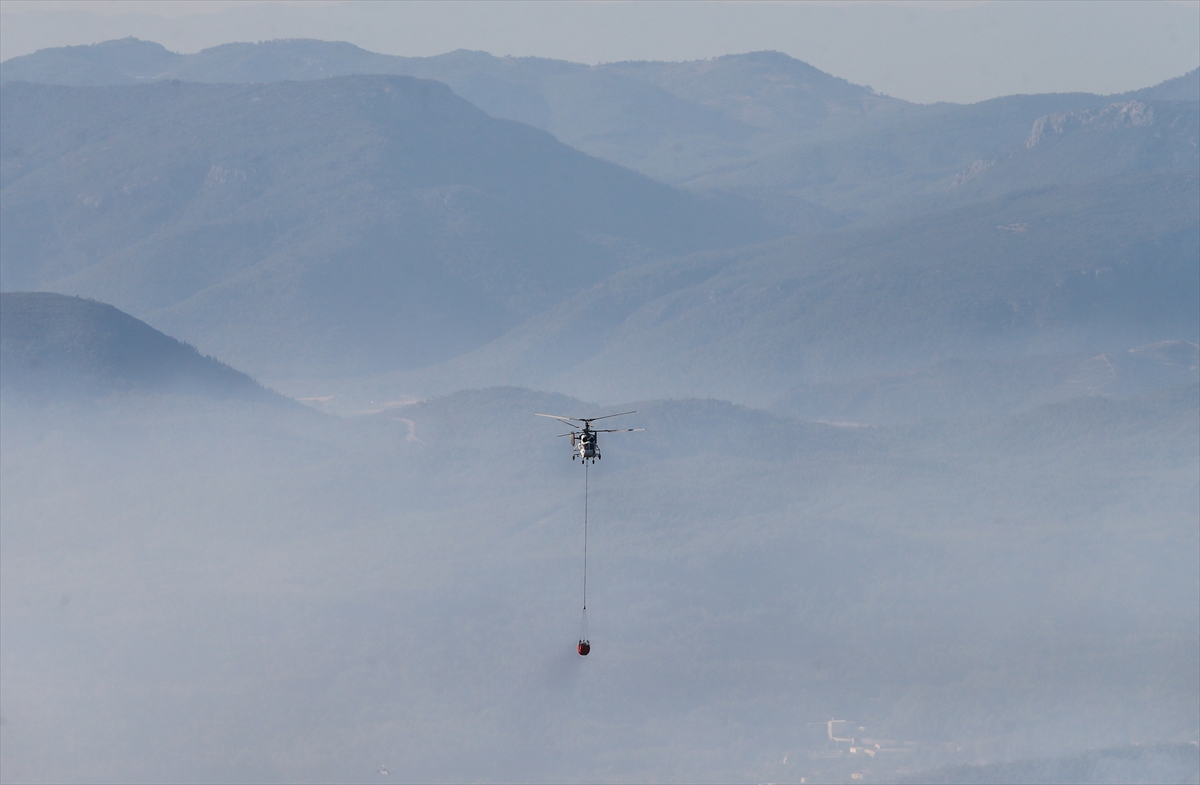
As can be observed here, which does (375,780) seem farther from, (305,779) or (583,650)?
(583,650)

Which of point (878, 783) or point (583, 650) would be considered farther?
point (878, 783)

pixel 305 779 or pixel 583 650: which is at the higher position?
pixel 305 779

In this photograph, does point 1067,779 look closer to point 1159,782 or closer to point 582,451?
point 1159,782

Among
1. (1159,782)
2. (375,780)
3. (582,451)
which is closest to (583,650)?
(582,451)

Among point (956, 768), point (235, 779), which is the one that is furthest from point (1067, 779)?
point (235, 779)

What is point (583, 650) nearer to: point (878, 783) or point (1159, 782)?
point (878, 783)

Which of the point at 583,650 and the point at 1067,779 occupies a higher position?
the point at 1067,779

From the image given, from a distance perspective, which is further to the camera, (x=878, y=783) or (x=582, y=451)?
(x=878, y=783)
